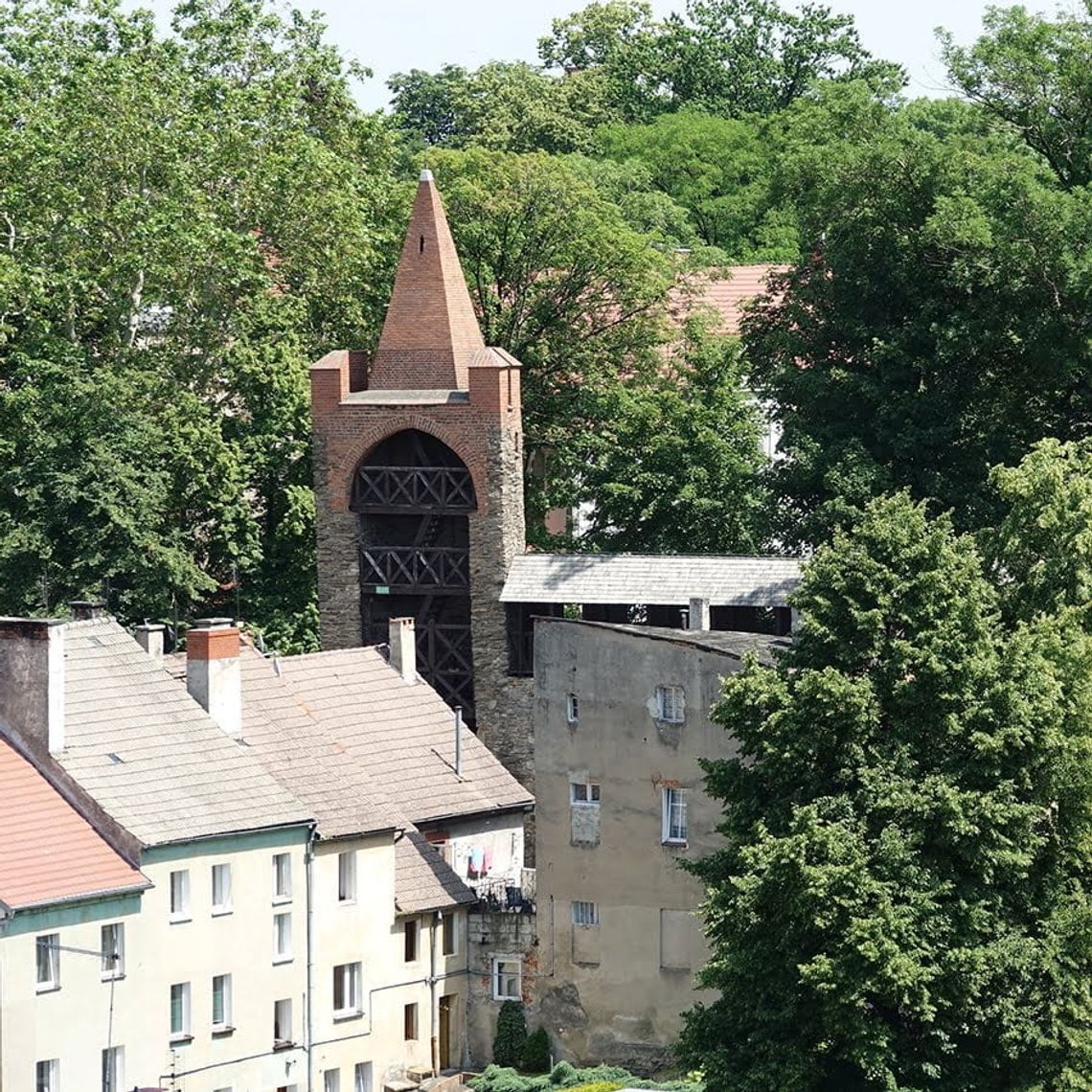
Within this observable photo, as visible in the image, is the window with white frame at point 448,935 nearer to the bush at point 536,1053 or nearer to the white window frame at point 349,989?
the white window frame at point 349,989

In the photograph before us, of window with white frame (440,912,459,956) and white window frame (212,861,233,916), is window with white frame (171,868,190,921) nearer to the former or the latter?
white window frame (212,861,233,916)

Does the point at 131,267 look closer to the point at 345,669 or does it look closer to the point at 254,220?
the point at 254,220

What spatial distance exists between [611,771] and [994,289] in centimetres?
1385

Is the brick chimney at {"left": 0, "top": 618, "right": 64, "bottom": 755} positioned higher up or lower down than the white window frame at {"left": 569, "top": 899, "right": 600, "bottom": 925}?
higher up

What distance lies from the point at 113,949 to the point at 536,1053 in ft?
29.8

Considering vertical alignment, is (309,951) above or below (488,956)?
above

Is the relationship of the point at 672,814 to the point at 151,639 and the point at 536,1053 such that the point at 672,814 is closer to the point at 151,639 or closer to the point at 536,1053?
the point at 536,1053

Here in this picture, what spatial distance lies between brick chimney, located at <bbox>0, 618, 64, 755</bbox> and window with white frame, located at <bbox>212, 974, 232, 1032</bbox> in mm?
5120

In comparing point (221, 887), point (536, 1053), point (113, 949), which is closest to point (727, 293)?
point (536, 1053)

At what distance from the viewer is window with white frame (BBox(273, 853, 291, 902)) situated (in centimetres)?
6738

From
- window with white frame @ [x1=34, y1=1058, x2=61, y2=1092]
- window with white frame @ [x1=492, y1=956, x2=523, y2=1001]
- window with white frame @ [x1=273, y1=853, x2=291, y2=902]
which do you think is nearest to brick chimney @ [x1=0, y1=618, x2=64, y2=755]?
window with white frame @ [x1=273, y1=853, x2=291, y2=902]

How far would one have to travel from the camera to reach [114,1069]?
63938 mm

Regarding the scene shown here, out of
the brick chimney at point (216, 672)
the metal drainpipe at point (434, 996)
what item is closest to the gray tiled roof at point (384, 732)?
the brick chimney at point (216, 672)

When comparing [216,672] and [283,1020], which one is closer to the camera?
[283,1020]
